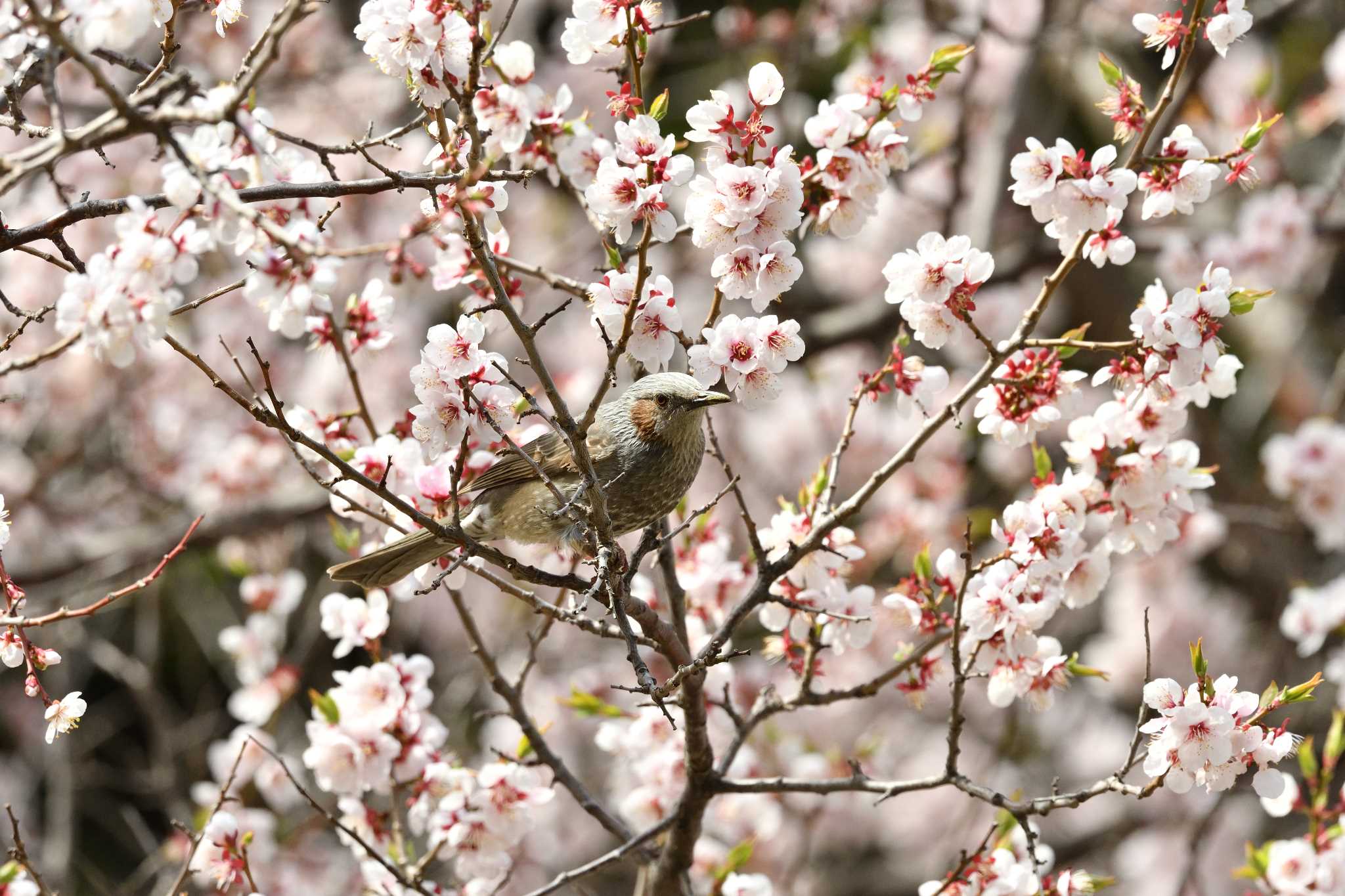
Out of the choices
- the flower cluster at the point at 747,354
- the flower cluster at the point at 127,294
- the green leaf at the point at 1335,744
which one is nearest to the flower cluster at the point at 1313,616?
the green leaf at the point at 1335,744

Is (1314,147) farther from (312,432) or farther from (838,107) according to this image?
(312,432)

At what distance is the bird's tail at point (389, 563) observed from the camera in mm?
3039

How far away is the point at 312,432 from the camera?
9.58 ft

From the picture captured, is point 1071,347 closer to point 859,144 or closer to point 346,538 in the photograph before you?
point 859,144

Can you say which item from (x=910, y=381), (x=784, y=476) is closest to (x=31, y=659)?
(x=910, y=381)

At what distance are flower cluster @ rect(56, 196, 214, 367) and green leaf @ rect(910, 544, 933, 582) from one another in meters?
1.69

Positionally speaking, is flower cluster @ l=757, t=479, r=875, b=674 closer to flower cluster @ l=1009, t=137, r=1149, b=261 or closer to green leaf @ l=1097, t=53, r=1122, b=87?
flower cluster @ l=1009, t=137, r=1149, b=261

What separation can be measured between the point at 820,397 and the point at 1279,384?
267 centimetres

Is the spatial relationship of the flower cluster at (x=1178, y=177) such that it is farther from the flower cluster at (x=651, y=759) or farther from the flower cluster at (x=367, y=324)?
the flower cluster at (x=651, y=759)

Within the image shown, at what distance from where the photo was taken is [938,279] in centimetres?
246

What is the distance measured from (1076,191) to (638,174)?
0.86 m

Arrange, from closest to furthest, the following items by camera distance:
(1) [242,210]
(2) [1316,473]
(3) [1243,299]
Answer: (1) [242,210] → (3) [1243,299] → (2) [1316,473]

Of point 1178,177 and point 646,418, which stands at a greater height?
point 646,418

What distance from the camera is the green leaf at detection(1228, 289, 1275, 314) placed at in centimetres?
246
